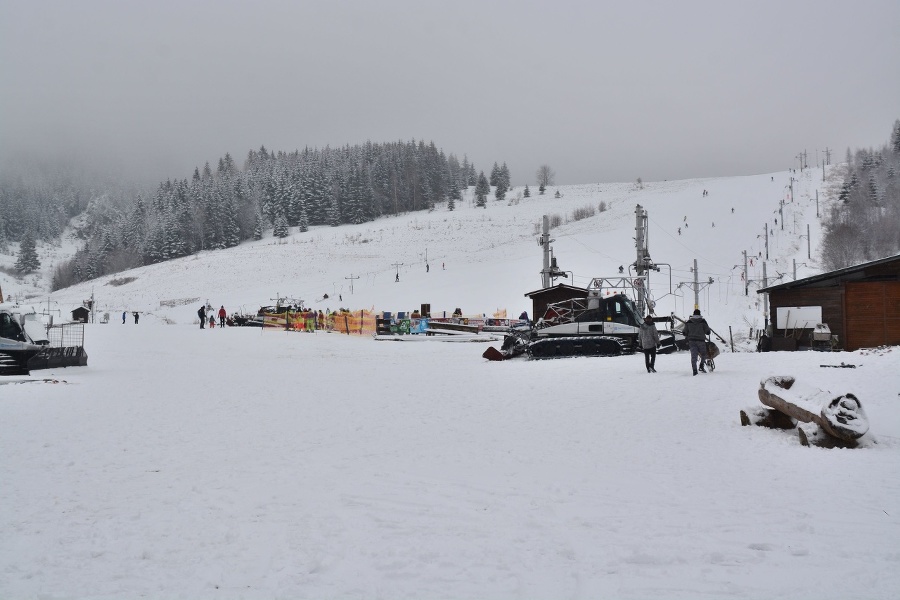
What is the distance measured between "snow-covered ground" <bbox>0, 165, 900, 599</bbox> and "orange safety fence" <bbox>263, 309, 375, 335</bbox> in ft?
68.5

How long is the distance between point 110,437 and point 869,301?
27.1m

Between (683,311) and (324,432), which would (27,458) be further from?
(683,311)

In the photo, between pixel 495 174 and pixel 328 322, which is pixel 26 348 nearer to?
pixel 328 322

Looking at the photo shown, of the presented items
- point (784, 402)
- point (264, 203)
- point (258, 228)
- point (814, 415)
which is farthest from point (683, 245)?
point (264, 203)

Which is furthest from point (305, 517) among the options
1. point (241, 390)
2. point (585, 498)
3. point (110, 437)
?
point (241, 390)

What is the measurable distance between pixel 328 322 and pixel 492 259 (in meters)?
38.9

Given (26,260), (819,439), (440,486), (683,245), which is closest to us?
(440,486)

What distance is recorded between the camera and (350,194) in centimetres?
12562

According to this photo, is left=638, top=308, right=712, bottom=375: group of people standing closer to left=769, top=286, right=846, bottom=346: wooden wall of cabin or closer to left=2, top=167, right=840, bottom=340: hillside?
left=769, top=286, right=846, bottom=346: wooden wall of cabin

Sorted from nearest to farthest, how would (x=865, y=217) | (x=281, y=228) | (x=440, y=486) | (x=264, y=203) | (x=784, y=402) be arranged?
(x=440, y=486) → (x=784, y=402) → (x=865, y=217) → (x=281, y=228) → (x=264, y=203)

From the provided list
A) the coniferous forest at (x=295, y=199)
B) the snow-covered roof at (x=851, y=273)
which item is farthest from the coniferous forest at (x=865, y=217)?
the snow-covered roof at (x=851, y=273)

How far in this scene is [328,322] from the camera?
43.1 meters

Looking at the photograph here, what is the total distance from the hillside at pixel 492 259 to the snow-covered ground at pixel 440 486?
33590 mm

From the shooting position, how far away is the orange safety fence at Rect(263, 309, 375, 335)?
40.8 m
